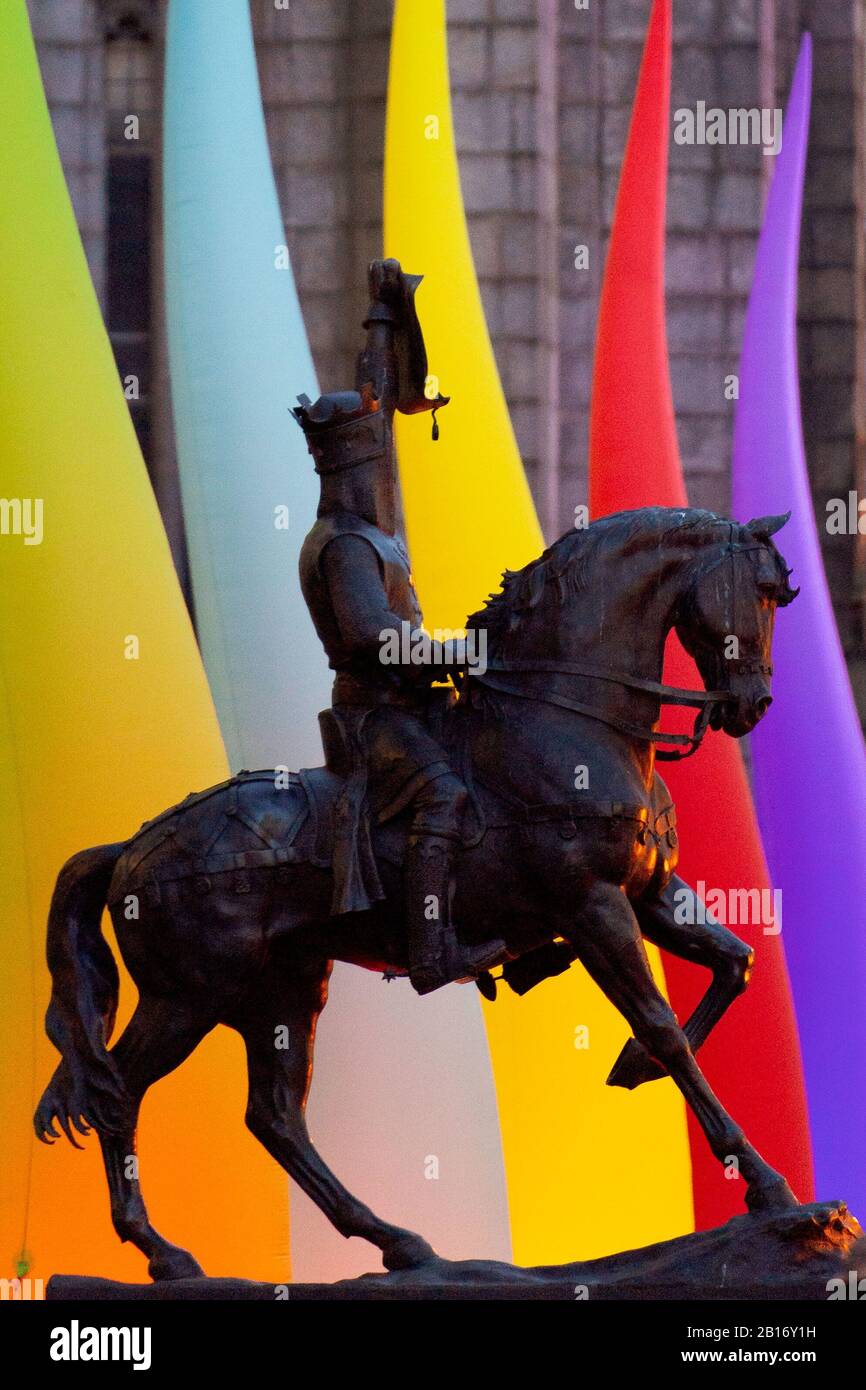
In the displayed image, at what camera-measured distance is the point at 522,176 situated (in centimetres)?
1546

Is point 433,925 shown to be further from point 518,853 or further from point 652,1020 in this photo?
point 652,1020

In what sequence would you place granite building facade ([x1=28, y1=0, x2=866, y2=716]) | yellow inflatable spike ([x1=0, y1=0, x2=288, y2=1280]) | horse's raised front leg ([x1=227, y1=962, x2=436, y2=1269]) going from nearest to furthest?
horse's raised front leg ([x1=227, y1=962, x2=436, y2=1269]), yellow inflatable spike ([x1=0, y1=0, x2=288, y2=1280]), granite building facade ([x1=28, y1=0, x2=866, y2=716])

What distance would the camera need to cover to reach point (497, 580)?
11.5m

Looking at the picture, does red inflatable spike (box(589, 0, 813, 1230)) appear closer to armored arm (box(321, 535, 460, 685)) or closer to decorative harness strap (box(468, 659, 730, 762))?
decorative harness strap (box(468, 659, 730, 762))

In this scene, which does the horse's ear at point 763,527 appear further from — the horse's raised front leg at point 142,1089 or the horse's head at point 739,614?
the horse's raised front leg at point 142,1089

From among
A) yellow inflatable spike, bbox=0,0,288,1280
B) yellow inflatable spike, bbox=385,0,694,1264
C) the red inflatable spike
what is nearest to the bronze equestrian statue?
yellow inflatable spike, bbox=0,0,288,1280

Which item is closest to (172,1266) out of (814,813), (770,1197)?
(770,1197)

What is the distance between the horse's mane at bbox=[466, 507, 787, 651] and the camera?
8102 mm

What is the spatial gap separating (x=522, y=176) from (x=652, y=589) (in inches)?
309

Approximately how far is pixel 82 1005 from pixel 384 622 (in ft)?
5.12

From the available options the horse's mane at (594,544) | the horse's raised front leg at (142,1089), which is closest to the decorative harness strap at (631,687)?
the horse's mane at (594,544)

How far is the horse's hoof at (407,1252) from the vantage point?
8086 mm
